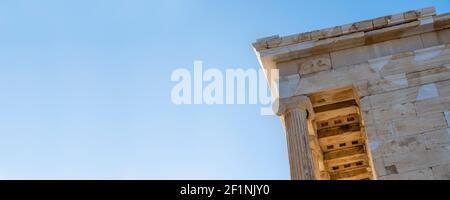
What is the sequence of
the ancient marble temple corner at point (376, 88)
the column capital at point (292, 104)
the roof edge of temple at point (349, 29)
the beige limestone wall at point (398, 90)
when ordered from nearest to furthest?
the beige limestone wall at point (398, 90) → the ancient marble temple corner at point (376, 88) → the column capital at point (292, 104) → the roof edge of temple at point (349, 29)

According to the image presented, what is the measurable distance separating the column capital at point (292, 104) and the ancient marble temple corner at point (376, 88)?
1.3 inches

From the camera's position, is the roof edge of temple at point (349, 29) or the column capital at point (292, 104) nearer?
the column capital at point (292, 104)

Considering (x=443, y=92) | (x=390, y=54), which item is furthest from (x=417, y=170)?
(x=390, y=54)

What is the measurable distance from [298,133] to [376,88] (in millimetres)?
2987

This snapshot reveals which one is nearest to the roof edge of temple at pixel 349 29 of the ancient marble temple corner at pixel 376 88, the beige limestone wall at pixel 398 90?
the ancient marble temple corner at pixel 376 88

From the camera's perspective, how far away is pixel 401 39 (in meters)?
21.4

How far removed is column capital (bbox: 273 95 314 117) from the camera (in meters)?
20.5

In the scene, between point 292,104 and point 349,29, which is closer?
point 292,104

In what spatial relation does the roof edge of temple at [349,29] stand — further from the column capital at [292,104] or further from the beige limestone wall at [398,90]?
the column capital at [292,104]

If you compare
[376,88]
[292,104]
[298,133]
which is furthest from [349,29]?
[298,133]

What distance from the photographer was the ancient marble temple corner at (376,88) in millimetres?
18906

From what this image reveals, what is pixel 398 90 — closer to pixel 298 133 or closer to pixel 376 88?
pixel 376 88

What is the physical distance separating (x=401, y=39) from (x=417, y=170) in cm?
504

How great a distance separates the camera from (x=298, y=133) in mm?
19781
